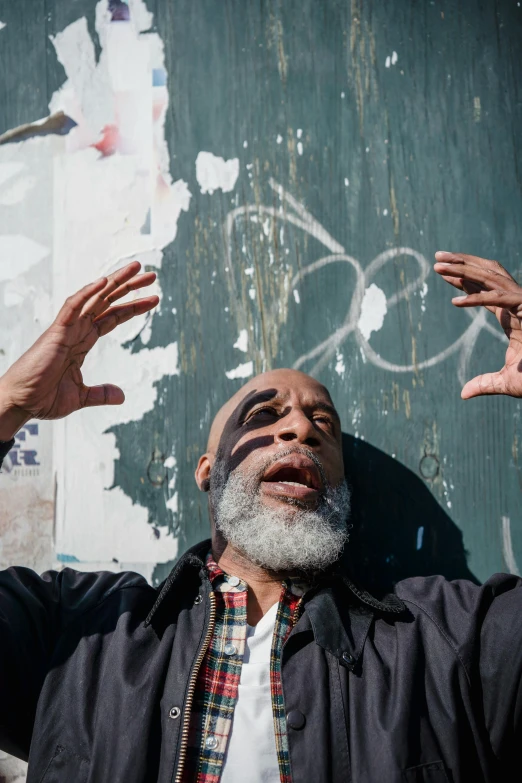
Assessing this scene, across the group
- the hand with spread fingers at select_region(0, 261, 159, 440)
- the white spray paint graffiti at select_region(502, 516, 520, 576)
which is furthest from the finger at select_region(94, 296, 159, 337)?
the white spray paint graffiti at select_region(502, 516, 520, 576)

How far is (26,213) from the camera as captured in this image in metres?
2.69

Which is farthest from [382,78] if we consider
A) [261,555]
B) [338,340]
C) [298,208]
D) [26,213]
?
[261,555]

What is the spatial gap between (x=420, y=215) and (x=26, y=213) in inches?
60.3

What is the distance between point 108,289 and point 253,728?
1.25m

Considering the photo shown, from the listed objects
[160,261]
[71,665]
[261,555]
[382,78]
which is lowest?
[71,665]

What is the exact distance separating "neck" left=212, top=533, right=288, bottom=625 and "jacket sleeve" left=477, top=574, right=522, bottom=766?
0.62m

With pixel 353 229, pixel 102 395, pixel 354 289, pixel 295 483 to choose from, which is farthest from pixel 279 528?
pixel 353 229

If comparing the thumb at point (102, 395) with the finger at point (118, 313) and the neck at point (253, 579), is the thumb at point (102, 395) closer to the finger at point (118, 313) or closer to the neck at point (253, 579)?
the finger at point (118, 313)

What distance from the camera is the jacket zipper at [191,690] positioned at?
1.68 m

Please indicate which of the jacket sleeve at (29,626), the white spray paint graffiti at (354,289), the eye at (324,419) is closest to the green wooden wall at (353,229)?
the white spray paint graffiti at (354,289)

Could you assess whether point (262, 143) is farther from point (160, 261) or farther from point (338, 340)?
point (338, 340)

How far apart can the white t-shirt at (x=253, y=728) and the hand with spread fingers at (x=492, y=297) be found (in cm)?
93

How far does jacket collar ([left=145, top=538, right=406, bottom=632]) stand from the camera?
1.97 m

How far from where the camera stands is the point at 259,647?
6.30 ft
